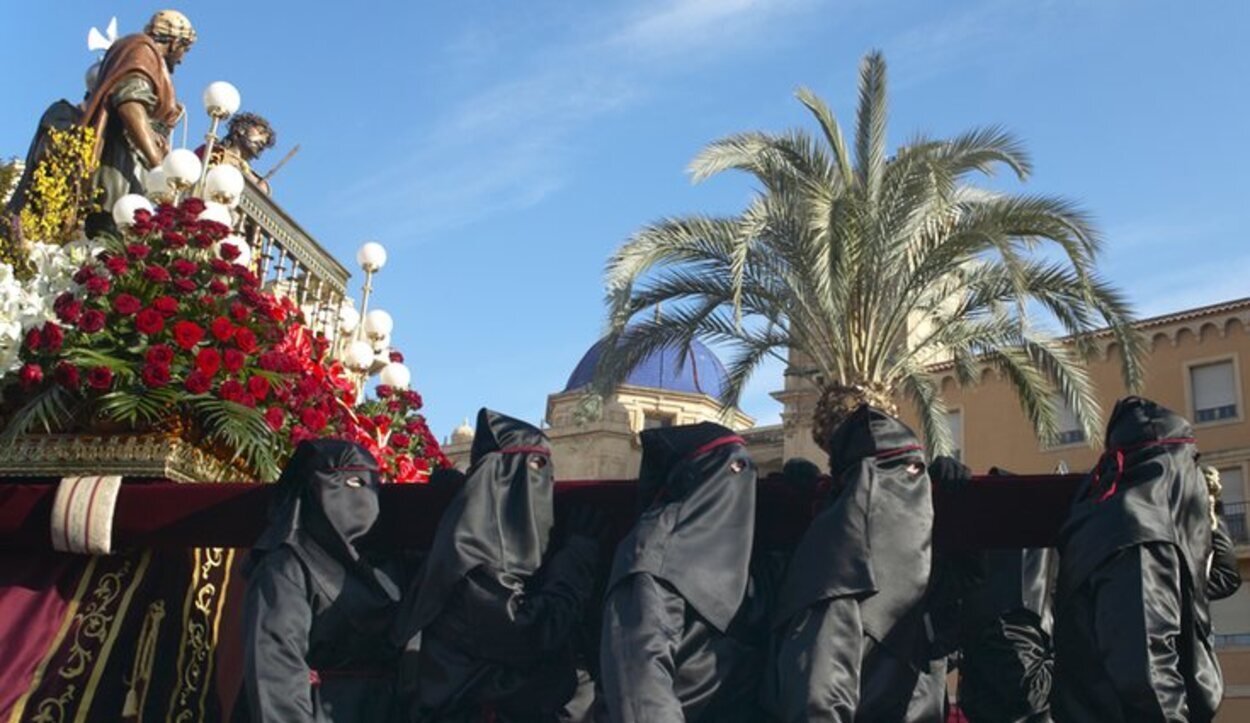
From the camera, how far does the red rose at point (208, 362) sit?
21.3 ft

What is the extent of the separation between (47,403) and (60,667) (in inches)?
45.8

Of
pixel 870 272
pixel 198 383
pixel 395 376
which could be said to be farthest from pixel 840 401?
pixel 198 383

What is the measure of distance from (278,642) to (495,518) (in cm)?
90

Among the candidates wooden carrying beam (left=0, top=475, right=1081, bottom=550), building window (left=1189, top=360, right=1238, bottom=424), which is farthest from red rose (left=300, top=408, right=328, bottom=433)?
building window (left=1189, top=360, right=1238, bottom=424)

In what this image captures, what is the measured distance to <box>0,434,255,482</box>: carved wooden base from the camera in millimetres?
6445

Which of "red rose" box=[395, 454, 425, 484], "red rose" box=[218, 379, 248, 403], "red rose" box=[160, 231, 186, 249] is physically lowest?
"red rose" box=[395, 454, 425, 484]

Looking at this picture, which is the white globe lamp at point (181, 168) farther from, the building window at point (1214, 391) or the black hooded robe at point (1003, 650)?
the building window at point (1214, 391)

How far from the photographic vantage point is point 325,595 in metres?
5.51

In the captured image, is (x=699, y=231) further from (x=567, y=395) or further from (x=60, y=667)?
(x=567, y=395)

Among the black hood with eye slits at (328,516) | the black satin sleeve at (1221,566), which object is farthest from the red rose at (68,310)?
the black satin sleeve at (1221,566)

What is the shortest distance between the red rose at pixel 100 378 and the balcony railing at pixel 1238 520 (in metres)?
29.2

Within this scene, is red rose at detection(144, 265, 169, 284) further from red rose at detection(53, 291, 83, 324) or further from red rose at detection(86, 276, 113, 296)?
red rose at detection(53, 291, 83, 324)

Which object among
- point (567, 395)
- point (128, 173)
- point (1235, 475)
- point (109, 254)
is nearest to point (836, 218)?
point (128, 173)

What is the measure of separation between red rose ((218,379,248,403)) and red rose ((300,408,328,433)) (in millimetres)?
416
